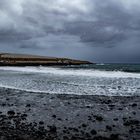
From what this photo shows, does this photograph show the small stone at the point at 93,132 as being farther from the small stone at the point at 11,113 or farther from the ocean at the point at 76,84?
the ocean at the point at 76,84

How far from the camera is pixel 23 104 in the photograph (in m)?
17.1

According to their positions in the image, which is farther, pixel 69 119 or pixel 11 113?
pixel 11 113

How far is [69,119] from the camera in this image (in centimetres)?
1327

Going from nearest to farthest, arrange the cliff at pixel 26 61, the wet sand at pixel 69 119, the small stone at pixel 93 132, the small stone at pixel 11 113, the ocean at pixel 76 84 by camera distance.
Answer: the wet sand at pixel 69 119, the small stone at pixel 93 132, the small stone at pixel 11 113, the ocean at pixel 76 84, the cliff at pixel 26 61

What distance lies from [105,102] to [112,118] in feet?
13.9

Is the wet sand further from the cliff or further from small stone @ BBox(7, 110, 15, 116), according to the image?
the cliff

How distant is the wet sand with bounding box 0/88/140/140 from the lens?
35.1 ft

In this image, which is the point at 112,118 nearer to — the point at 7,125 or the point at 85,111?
the point at 85,111

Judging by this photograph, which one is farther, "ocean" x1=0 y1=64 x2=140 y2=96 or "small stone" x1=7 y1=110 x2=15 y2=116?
"ocean" x1=0 y1=64 x2=140 y2=96

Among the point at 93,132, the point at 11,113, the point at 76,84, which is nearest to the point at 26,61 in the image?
the point at 76,84

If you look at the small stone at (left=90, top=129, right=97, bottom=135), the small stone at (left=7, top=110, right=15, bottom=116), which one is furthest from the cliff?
the small stone at (left=90, top=129, right=97, bottom=135)

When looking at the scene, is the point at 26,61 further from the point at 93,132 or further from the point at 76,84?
the point at 93,132

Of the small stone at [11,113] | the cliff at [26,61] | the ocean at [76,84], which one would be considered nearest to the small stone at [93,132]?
the small stone at [11,113]

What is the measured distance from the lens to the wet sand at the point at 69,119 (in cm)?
1070
